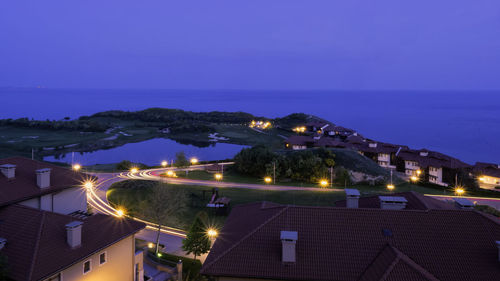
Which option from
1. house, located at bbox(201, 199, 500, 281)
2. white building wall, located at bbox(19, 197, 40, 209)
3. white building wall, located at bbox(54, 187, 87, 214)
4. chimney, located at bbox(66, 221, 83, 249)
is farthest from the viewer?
white building wall, located at bbox(54, 187, 87, 214)

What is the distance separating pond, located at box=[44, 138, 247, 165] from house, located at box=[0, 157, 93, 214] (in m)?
55.0

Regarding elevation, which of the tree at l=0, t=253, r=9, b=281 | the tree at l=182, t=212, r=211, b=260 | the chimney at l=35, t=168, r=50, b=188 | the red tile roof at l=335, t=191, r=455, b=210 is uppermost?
the chimney at l=35, t=168, r=50, b=188

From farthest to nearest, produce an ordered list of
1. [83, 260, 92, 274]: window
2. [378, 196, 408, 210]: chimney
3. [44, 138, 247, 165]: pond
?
[44, 138, 247, 165]: pond, [378, 196, 408, 210]: chimney, [83, 260, 92, 274]: window

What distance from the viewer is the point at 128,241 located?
1875cm

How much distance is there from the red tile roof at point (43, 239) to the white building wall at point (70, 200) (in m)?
5.46

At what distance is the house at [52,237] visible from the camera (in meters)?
14.1

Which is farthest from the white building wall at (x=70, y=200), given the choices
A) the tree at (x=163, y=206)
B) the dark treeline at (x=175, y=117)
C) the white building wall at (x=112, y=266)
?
the dark treeline at (x=175, y=117)

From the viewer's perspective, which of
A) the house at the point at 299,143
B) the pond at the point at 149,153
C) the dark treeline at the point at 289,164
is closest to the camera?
the dark treeline at the point at 289,164

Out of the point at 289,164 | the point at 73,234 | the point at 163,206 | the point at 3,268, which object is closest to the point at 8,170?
the point at 73,234

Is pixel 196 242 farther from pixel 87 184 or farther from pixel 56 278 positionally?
pixel 87 184

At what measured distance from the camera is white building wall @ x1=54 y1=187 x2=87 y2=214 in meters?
23.0

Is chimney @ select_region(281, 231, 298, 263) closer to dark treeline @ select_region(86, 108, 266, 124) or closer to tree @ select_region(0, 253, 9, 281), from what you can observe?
tree @ select_region(0, 253, 9, 281)

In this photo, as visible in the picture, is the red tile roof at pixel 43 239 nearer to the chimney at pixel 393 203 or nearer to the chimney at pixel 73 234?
the chimney at pixel 73 234

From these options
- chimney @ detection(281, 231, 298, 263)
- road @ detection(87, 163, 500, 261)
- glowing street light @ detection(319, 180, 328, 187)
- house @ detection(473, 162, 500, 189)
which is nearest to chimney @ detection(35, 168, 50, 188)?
road @ detection(87, 163, 500, 261)
